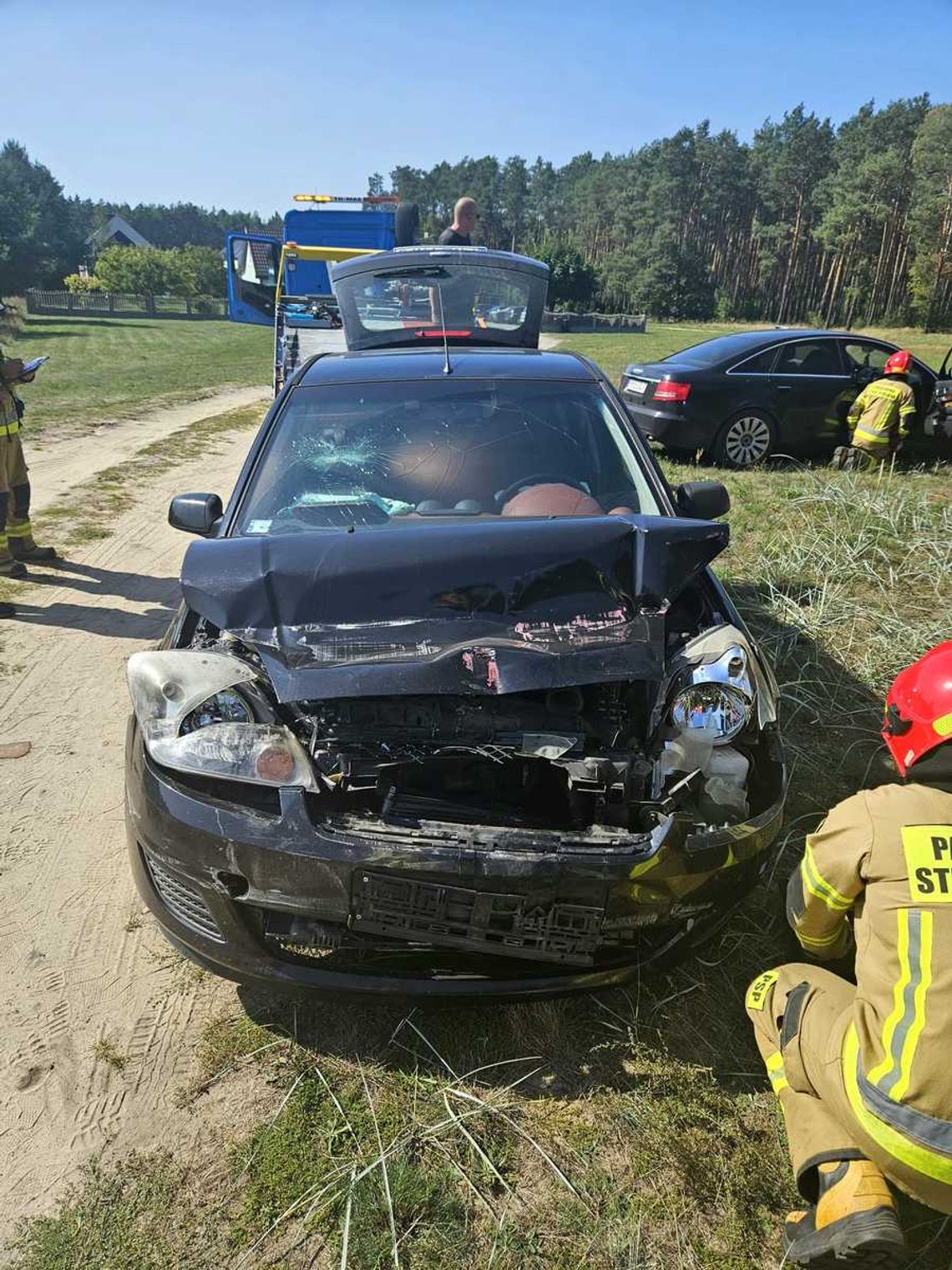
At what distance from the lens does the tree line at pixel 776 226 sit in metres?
53.9

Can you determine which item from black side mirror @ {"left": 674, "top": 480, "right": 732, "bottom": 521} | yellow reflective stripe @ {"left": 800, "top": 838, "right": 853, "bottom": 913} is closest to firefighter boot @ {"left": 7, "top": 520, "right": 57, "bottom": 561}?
black side mirror @ {"left": 674, "top": 480, "right": 732, "bottom": 521}

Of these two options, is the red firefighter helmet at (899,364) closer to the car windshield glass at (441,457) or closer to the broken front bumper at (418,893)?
the car windshield glass at (441,457)

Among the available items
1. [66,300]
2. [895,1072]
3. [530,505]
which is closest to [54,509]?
[530,505]

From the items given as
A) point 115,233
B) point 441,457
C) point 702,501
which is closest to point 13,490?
point 441,457

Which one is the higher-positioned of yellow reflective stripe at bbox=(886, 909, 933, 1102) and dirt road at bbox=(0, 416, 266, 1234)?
yellow reflective stripe at bbox=(886, 909, 933, 1102)

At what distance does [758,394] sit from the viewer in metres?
9.11

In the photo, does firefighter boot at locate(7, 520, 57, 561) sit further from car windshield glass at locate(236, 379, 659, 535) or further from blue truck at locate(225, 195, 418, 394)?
blue truck at locate(225, 195, 418, 394)

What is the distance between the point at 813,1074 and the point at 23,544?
6123 mm

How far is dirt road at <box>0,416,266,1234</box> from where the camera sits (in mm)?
2098

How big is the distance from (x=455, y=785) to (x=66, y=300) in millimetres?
47162

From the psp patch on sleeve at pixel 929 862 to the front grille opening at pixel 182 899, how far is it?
5.52ft

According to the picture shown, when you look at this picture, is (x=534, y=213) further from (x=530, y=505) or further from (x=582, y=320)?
(x=530, y=505)

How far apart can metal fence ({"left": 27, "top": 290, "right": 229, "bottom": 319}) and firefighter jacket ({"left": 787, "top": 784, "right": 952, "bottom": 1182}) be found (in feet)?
129

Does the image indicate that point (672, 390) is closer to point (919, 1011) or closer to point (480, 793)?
point (480, 793)
